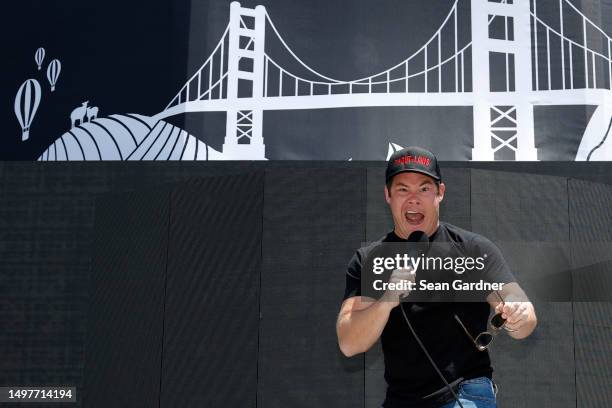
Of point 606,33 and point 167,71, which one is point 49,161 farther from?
point 606,33

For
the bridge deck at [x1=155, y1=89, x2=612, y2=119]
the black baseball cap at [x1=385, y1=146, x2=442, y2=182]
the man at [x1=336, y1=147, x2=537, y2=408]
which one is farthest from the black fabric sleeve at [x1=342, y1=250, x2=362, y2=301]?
the bridge deck at [x1=155, y1=89, x2=612, y2=119]

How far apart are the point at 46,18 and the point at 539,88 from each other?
5.04 metres

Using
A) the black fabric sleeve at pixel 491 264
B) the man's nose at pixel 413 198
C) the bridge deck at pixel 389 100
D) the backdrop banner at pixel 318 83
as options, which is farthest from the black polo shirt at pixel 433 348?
the bridge deck at pixel 389 100

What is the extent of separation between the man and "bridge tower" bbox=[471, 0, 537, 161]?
19.0 feet

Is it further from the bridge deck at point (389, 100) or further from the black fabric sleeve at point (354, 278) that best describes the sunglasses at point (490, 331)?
the bridge deck at point (389, 100)

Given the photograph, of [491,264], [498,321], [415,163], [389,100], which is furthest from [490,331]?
[389,100]

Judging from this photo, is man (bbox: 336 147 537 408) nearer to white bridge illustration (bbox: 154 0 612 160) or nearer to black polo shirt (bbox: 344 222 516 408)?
black polo shirt (bbox: 344 222 516 408)

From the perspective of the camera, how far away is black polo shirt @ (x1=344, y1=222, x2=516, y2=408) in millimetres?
2104

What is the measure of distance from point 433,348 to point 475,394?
0.15m

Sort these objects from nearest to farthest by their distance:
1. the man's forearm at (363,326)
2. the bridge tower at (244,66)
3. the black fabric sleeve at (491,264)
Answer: the man's forearm at (363,326)
the black fabric sleeve at (491,264)
the bridge tower at (244,66)

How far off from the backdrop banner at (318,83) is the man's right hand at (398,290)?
601 cm

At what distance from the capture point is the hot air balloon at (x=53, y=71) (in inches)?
340

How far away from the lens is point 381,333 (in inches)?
84.6

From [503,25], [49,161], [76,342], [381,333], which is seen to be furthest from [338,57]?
[381,333]
